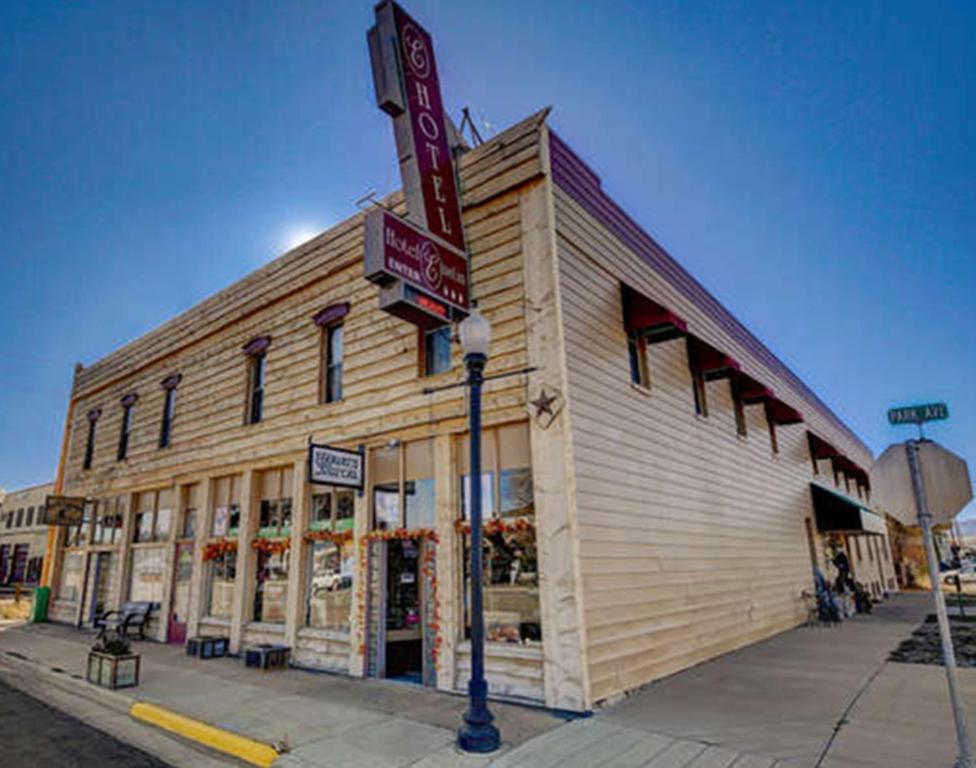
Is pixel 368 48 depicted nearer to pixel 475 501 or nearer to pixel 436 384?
pixel 436 384

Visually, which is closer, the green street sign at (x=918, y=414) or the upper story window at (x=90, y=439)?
the green street sign at (x=918, y=414)

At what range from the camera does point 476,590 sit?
19.8ft

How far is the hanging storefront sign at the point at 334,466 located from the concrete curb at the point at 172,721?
3310 millimetres

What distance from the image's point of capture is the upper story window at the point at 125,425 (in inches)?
666

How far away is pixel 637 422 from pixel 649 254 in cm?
394

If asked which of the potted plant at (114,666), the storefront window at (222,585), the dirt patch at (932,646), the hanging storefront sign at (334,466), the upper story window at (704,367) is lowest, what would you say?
the dirt patch at (932,646)

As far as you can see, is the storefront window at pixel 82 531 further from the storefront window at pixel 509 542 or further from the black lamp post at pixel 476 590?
the black lamp post at pixel 476 590

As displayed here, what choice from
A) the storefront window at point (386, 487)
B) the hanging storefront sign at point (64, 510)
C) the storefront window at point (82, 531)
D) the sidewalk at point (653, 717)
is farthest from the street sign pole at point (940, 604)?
the hanging storefront sign at point (64, 510)

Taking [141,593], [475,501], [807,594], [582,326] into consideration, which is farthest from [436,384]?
[807,594]

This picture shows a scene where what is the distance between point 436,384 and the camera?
359 inches

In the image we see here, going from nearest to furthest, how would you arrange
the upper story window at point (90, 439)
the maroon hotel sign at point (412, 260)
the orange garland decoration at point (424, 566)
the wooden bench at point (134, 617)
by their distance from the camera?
the maroon hotel sign at point (412, 260), the orange garland decoration at point (424, 566), the wooden bench at point (134, 617), the upper story window at point (90, 439)

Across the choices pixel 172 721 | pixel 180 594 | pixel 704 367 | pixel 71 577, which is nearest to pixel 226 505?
pixel 180 594

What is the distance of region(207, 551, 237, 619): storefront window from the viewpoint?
12258mm

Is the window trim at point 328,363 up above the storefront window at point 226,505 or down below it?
above
